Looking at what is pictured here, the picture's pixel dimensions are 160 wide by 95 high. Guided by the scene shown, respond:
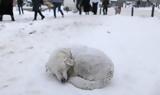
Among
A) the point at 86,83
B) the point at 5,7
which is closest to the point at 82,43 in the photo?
the point at 86,83

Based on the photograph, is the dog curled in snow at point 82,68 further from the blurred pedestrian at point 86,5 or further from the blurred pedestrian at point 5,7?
the blurred pedestrian at point 86,5

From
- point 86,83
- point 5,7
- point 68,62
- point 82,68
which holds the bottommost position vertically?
point 86,83

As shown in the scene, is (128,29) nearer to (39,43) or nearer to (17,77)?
(39,43)

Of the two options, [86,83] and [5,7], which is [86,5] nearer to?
[5,7]

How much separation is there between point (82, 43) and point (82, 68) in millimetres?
2485

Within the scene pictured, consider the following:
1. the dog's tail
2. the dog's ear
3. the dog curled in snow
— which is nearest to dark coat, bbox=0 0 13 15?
the dog curled in snow

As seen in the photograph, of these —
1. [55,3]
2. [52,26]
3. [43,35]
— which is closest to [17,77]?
[43,35]

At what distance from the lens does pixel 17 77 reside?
25.3 ft

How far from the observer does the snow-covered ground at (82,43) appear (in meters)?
7.32

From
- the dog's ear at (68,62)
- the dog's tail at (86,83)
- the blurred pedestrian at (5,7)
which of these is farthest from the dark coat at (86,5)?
the dog's tail at (86,83)

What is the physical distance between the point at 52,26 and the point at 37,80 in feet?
16.3

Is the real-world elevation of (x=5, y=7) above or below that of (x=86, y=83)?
above

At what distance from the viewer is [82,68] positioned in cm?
743

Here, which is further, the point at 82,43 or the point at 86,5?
the point at 86,5
